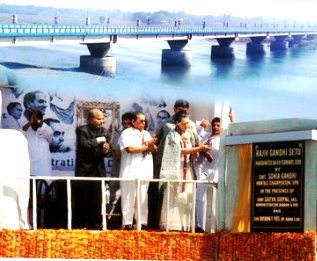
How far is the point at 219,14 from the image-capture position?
29.3 feet

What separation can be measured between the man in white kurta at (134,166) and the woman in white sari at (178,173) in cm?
13

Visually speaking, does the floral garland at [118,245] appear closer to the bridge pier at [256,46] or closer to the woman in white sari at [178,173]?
the woman in white sari at [178,173]

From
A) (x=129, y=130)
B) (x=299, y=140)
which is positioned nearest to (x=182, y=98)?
(x=129, y=130)

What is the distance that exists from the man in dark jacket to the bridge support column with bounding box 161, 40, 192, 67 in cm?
96

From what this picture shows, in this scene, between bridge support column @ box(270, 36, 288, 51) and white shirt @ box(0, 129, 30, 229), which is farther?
bridge support column @ box(270, 36, 288, 51)

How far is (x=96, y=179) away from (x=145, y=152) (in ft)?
1.32

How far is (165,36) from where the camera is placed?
901cm

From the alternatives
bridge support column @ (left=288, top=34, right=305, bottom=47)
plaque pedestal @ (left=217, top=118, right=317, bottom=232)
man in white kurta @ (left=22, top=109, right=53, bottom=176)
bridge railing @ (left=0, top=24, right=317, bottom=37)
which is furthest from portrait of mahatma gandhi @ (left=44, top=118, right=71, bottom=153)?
bridge support column @ (left=288, top=34, right=305, bottom=47)

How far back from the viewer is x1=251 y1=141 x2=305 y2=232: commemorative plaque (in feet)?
24.8

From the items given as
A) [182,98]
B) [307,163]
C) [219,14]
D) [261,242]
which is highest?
[219,14]

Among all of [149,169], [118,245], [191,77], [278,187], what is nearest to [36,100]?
[149,169]

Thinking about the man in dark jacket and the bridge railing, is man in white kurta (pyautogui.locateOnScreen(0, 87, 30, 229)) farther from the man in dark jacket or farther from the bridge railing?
the bridge railing

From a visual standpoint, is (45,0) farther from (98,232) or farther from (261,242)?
(261,242)

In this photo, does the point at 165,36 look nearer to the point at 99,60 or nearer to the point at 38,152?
the point at 99,60
